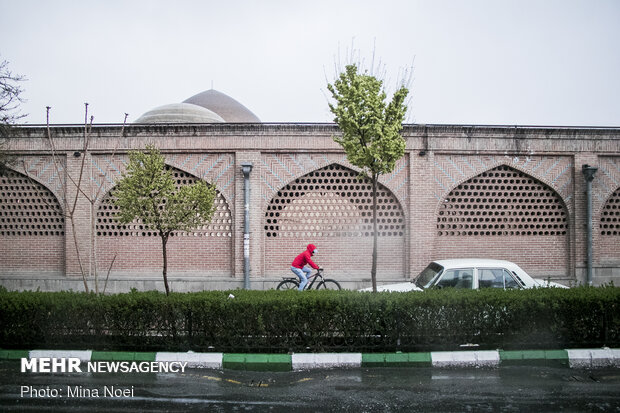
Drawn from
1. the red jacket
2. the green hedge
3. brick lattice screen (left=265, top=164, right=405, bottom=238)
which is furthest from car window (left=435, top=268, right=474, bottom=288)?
brick lattice screen (left=265, top=164, right=405, bottom=238)

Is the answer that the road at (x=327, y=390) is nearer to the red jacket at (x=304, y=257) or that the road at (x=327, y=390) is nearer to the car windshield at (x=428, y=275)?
the car windshield at (x=428, y=275)

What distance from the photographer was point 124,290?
11047mm

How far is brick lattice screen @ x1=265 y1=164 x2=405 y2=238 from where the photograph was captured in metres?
11.3

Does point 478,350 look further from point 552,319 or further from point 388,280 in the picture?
point 388,280

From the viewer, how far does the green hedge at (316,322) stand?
590 centimetres

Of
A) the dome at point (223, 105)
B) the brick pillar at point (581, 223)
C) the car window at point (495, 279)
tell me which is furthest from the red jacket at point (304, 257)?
the dome at point (223, 105)

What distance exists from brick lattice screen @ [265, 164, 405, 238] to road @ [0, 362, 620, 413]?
231 inches

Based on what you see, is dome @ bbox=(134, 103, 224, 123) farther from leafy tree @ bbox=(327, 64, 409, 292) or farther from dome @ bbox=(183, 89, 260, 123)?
dome @ bbox=(183, 89, 260, 123)

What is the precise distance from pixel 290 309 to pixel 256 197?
18.4 feet

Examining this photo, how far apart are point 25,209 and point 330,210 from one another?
8356 mm

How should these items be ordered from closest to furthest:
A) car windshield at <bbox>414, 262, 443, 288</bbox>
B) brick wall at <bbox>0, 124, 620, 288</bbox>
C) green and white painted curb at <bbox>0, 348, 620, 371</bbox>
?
green and white painted curb at <bbox>0, 348, 620, 371</bbox> → car windshield at <bbox>414, 262, 443, 288</bbox> → brick wall at <bbox>0, 124, 620, 288</bbox>

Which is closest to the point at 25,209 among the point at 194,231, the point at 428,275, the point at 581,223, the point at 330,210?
the point at 194,231

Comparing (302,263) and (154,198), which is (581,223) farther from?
(154,198)

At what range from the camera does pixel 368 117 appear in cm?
667
